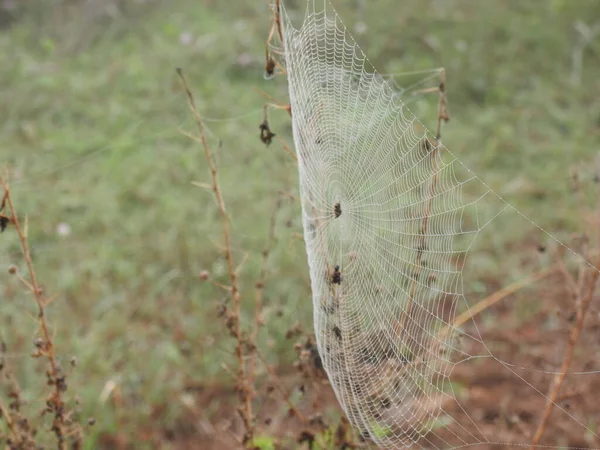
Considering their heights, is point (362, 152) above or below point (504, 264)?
above

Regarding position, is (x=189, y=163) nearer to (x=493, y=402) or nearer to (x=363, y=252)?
(x=363, y=252)

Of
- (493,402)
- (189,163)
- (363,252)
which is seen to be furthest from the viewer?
(189,163)

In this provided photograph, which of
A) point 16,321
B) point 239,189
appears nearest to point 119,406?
point 16,321

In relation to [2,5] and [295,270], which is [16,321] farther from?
[2,5]

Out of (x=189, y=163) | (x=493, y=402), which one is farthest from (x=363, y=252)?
(x=189, y=163)

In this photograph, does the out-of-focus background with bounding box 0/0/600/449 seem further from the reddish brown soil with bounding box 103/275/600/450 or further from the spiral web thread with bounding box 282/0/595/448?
the spiral web thread with bounding box 282/0/595/448

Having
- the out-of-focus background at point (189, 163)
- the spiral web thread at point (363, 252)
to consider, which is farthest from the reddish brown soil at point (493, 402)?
the spiral web thread at point (363, 252)

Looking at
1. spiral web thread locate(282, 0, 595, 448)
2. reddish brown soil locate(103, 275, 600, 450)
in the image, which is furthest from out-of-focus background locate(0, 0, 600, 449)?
spiral web thread locate(282, 0, 595, 448)

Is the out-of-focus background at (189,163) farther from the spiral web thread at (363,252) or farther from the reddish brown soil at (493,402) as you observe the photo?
the spiral web thread at (363,252)
